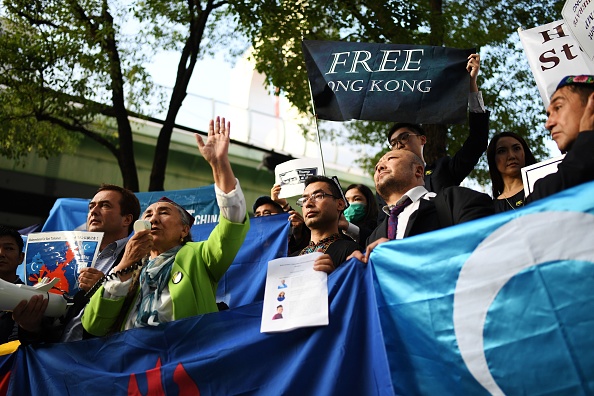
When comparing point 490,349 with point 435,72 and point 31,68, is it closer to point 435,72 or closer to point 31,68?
point 435,72

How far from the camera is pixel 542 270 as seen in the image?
298cm

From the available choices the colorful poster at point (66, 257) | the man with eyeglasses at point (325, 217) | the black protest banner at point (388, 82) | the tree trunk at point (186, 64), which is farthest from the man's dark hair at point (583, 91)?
the tree trunk at point (186, 64)

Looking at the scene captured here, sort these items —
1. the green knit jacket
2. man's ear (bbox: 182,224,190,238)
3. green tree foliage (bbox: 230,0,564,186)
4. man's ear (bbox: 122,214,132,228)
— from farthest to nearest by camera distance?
1. green tree foliage (bbox: 230,0,564,186)
2. man's ear (bbox: 122,214,132,228)
3. man's ear (bbox: 182,224,190,238)
4. the green knit jacket

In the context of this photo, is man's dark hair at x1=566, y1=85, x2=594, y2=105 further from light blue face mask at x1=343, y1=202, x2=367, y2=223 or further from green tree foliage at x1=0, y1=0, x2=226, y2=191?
green tree foliage at x1=0, y1=0, x2=226, y2=191

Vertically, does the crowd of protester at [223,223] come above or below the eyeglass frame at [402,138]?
below

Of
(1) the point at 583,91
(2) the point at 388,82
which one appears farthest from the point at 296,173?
(1) the point at 583,91

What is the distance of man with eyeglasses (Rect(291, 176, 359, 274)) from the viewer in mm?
4680

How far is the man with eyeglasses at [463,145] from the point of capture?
5.48 meters

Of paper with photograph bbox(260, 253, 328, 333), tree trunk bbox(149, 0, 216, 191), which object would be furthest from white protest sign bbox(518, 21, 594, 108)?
tree trunk bbox(149, 0, 216, 191)

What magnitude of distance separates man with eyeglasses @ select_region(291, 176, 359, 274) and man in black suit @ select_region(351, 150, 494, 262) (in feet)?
0.90

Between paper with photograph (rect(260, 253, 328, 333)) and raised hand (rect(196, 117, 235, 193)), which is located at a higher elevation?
raised hand (rect(196, 117, 235, 193))

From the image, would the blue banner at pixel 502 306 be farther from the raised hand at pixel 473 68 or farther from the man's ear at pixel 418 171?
the raised hand at pixel 473 68

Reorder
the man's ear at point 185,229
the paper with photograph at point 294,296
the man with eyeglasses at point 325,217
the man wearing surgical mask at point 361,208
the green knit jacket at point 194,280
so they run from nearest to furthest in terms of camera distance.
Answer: the paper with photograph at point 294,296, the green knit jacket at point 194,280, the man with eyeglasses at point 325,217, the man's ear at point 185,229, the man wearing surgical mask at point 361,208

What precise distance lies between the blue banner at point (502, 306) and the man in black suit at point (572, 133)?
9.1 inches
